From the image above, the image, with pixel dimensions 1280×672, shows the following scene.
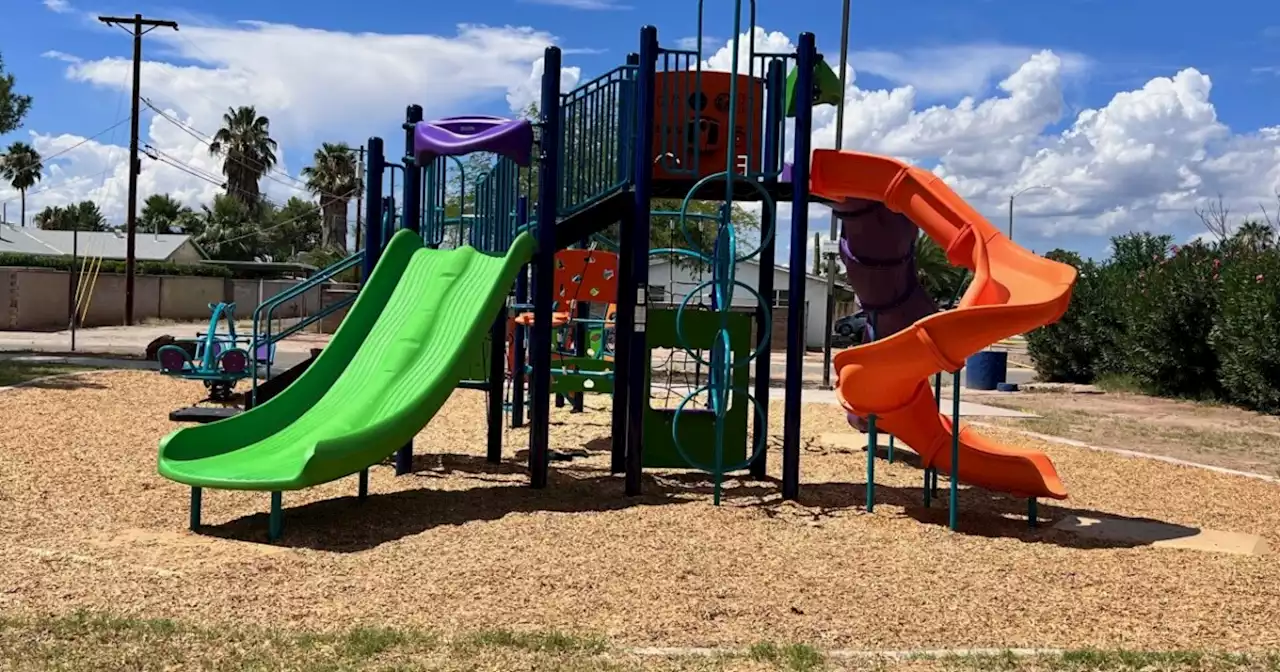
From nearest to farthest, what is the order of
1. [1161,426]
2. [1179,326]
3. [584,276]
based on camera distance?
[584,276], [1161,426], [1179,326]

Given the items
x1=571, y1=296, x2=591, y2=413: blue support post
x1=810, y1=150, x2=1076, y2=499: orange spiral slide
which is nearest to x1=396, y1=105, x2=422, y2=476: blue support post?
x1=810, y1=150, x2=1076, y2=499: orange spiral slide

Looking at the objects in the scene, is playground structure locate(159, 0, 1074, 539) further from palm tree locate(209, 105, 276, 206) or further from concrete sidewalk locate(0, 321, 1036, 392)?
palm tree locate(209, 105, 276, 206)

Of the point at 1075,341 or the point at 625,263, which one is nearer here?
the point at 625,263

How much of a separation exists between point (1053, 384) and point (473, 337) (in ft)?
65.6

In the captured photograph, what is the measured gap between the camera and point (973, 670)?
4488 millimetres

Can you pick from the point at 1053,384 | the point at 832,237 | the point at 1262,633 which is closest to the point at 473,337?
the point at 1262,633

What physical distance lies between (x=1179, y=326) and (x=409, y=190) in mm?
16859

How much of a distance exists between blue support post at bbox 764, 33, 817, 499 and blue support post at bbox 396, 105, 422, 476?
3149mm

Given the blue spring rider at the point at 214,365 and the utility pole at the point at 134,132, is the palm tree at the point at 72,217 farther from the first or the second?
the blue spring rider at the point at 214,365

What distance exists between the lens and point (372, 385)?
316 inches

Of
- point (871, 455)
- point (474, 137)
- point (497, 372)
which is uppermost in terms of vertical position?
point (474, 137)

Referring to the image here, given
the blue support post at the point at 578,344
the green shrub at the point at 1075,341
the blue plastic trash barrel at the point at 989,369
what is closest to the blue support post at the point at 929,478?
the blue support post at the point at 578,344

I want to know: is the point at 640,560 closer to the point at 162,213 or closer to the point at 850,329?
the point at 850,329

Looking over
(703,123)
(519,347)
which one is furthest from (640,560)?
(519,347)
